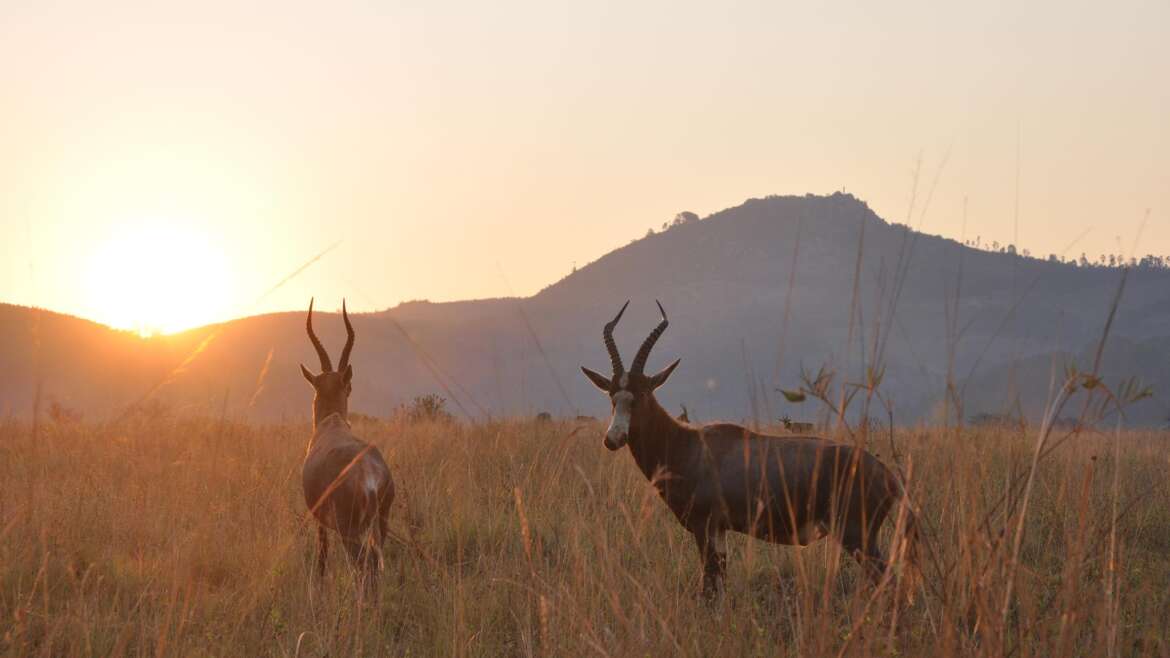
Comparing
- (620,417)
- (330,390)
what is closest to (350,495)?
(330,390)

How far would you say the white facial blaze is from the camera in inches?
291

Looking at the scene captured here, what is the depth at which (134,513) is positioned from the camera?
8.23 meters

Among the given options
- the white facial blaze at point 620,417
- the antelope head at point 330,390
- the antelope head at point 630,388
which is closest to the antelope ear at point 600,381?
the antelope head at point 630,388

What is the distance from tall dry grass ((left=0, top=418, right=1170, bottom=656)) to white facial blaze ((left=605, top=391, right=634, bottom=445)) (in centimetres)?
65

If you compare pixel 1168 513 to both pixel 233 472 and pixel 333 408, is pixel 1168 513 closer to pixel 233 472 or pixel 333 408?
pixel 333 408

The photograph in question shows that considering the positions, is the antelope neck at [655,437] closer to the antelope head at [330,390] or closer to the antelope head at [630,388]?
the antelope head at [630,388]

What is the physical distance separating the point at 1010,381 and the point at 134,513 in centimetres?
676

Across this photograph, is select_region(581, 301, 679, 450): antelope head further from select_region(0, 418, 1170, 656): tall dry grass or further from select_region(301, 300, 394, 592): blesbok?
select_region(301, 300, 394, 592): blesbok

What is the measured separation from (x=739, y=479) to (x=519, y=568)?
65.8 inches

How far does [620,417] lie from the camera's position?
765 cm

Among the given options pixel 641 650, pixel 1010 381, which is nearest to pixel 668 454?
pixel 1010 381

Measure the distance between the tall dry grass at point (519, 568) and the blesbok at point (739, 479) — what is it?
32 cm

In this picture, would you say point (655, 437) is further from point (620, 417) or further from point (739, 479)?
point (739, 479)

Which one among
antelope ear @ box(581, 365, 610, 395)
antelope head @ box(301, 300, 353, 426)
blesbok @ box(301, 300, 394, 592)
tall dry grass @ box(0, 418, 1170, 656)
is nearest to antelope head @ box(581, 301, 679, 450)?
antelope ear @ box(581, 365, 610, 395)
